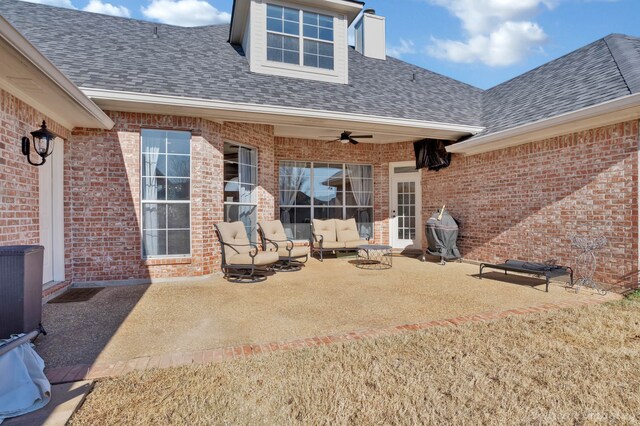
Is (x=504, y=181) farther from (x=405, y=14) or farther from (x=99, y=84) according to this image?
(x=99, y=84)

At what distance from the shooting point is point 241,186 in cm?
723

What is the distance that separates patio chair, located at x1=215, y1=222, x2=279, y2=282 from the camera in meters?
5.91

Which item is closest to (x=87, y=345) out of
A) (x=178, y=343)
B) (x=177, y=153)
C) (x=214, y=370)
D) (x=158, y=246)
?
(x=178, y=343)

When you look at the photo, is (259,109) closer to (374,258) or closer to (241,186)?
(241,186)

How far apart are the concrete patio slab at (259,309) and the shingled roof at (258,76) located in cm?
332

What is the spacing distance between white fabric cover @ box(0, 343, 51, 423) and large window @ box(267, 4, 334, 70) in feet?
23.9

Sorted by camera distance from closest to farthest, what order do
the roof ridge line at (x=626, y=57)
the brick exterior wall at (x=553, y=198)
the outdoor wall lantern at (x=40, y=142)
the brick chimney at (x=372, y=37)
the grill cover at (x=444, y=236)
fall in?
the outdoor wall lantern at (x=40, y=142) < the brick exterior wall at (x=553, y=198) < the roof ridge line at (x=626, y=57) < the grill cover at (x=444, y=236) < the brick chimney at (x=372, y=37)

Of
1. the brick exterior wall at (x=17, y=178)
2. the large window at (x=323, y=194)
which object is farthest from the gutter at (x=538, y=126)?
the brick exterior wall at (x=17, y=178)

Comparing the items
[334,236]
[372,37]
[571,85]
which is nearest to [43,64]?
[334,236]

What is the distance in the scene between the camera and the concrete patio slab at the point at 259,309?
318 centimetres

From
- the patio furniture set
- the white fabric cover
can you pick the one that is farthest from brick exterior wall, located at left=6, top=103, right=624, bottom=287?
the white fabric cover

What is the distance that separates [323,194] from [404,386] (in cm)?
754

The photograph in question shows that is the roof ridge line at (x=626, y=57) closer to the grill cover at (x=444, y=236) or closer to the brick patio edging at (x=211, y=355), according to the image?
the grill cover at (x=444, y=236)

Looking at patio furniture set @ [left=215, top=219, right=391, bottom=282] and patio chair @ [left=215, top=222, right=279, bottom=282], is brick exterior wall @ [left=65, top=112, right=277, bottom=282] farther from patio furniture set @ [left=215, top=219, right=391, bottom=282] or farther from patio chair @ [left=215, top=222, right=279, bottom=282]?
patio furniture set @ [left=215, top=219, right=391, bottom=282]
